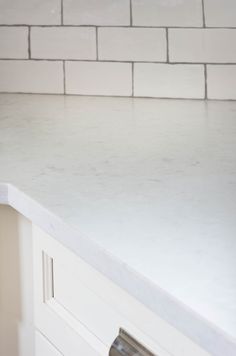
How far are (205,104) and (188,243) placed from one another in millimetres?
846

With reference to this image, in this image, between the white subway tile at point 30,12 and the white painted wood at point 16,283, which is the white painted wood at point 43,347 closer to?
the white painted wood at point 16,283

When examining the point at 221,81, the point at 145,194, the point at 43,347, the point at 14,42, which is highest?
the point at 14,42

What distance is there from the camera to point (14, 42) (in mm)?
1578

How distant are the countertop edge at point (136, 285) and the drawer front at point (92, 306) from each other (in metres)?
0.04

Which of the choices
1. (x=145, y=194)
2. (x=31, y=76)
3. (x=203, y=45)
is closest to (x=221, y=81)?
(x=203, y=45)

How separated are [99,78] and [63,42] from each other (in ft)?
0.41

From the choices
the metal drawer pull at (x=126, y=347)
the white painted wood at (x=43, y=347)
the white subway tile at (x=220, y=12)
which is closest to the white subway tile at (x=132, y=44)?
the white subway tile at (x=220, y=12)

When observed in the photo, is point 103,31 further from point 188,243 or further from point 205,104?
point 188,243

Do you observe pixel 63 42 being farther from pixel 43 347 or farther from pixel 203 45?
pixel 43 347

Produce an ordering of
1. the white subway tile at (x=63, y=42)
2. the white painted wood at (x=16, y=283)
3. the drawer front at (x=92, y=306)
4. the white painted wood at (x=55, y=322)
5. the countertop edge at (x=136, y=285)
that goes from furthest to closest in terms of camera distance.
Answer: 1. the white subway tile at (x=63, y=42)
2. the white painted wood at (x=16, y=283)
3. the white painted wood at (x=55, y=322)
4. the drawer front at (x=92, y=306)
5. the countertop edge at (x=136, y=285)

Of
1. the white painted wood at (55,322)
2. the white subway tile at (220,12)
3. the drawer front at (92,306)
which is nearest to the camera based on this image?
the drawer front at (92,306)

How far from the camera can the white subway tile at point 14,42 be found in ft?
5.15

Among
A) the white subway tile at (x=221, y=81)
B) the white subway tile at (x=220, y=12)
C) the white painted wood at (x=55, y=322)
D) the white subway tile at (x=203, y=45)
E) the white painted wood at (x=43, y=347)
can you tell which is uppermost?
the white subway tile at (x=220, y=12)

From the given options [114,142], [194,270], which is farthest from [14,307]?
[194,270]
